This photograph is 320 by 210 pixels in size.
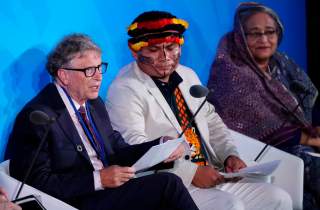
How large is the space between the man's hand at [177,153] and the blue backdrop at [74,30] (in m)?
0.71

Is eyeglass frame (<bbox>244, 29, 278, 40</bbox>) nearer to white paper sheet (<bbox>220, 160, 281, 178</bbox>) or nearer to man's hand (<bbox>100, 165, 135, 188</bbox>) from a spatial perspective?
white paper sheet (<bbox>220, 160, 281, 178</bbox>)

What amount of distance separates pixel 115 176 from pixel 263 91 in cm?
160

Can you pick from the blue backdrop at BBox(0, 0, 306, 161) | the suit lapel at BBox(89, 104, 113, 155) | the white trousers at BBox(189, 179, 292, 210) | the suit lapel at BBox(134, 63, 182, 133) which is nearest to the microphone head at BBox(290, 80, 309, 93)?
the blue backdrop at BBox(0, 0, 306, 161)

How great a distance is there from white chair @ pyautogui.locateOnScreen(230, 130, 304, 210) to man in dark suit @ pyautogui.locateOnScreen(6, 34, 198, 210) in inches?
30.8

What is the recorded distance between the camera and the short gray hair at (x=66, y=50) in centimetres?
286

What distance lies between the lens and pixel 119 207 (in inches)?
105

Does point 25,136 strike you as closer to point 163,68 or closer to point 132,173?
point 132,173

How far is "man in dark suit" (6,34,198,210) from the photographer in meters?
2.62

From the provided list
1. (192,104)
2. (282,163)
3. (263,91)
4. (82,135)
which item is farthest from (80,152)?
(263,91)

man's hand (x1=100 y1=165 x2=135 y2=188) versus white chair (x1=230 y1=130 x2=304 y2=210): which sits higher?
man's hand (x1=100 y1=165 x2=135 y2=188)

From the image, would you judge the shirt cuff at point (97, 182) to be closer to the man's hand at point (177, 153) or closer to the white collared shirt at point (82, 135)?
the white collared shirt at point (82, 135)

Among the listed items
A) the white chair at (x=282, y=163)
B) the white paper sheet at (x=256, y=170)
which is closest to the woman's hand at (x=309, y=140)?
the white chair at (x=282, y=163)

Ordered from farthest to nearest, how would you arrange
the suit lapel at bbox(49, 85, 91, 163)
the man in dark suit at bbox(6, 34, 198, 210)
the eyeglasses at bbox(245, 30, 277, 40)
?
the eyeglasses at bbox(245, 30, 277, 40)
the suit lapel at bbox(49, 85, 91, 163)
the man in dark suit at bbox(6, 34, 198, 210)

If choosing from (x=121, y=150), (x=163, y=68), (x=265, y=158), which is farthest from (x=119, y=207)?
(x=265, y=158)
